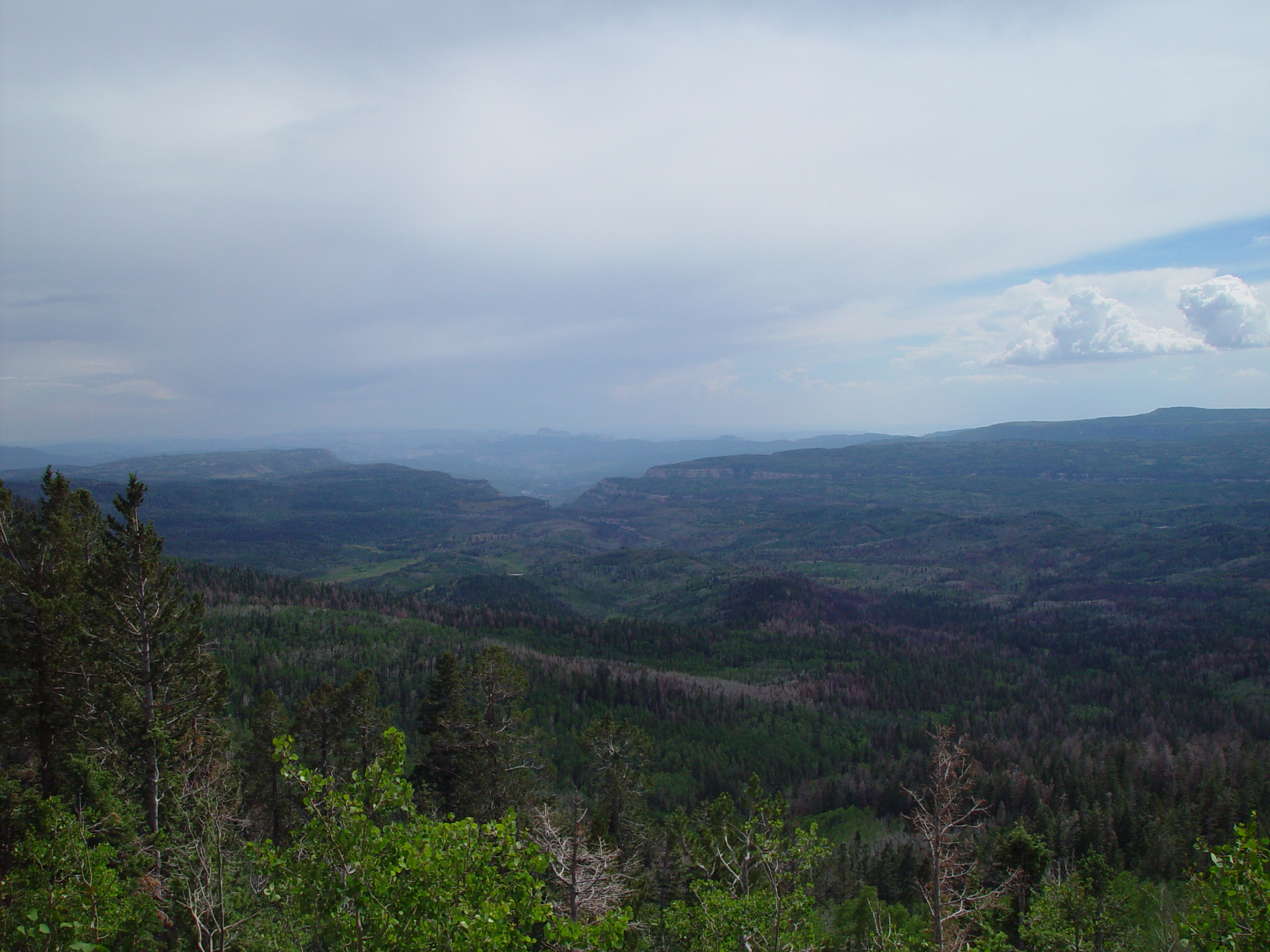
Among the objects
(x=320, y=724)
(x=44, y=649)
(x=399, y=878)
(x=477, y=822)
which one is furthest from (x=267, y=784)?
(x=399, y=878)

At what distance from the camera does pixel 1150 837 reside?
69.8 meters

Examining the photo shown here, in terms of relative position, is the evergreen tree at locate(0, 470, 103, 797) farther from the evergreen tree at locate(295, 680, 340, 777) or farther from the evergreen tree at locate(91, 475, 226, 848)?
the evergreen tree at locate(295, 680, 340, 777)

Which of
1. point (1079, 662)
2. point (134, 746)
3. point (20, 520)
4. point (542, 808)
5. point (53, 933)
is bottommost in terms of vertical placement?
point (1079, 662)

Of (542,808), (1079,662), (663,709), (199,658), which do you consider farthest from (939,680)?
(199,658)

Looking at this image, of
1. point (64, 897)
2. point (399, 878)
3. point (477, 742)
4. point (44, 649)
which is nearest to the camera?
point (399, 878)

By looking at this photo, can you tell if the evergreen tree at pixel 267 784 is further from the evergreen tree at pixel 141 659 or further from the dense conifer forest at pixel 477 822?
the evergreen tree at pixel 141 659

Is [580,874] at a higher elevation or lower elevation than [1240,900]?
lower

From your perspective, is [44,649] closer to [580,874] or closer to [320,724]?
[320,724]

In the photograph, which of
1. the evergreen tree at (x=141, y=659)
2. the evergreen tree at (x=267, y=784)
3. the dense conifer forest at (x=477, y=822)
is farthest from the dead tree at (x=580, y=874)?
the evergreen tree at (x=267, y=784)

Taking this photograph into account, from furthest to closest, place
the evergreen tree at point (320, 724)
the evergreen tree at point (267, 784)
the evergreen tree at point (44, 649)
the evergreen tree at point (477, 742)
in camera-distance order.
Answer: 1. the evergreen tree at point (320, 724)
2. the evergreen tree at point (267, 784)
3. the evergreen tree at point (477, 742)
4. the evergreen tree at point (44, 649)

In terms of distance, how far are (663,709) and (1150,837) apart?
85704 mm

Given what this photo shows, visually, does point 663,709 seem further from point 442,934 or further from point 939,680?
point 442,934

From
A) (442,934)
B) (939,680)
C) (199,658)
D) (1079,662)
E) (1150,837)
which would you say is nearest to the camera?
(442,934)

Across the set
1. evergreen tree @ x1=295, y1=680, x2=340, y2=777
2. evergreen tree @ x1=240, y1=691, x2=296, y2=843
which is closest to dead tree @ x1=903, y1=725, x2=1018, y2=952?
evergreen tree @ x1=295, y1=680, x2=340, y2=777
